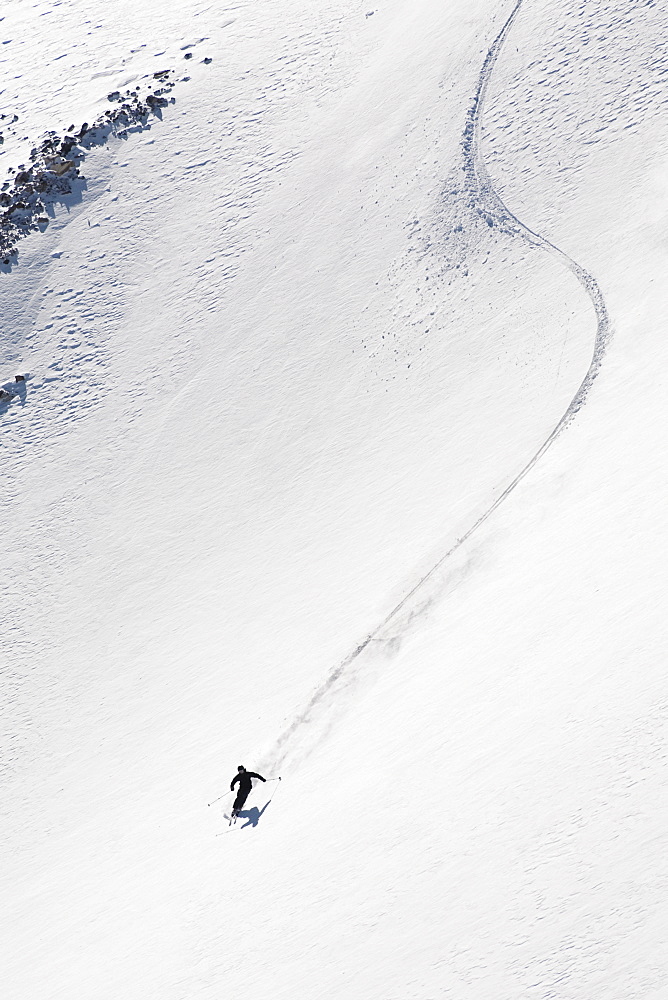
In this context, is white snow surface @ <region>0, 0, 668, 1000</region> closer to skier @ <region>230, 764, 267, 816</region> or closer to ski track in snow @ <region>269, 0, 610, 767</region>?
ski track in snow @ <region>269, 0, 610, 767</region>

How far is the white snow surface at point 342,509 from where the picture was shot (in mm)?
13438

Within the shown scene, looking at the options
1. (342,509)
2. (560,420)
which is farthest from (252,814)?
(560,420)

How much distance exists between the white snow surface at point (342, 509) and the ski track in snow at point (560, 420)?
4.1 inches

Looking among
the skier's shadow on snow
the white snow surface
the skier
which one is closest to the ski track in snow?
the white snow surface

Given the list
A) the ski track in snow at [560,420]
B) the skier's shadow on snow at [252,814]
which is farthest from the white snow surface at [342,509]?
the skier's shadow on snow at [252,814]

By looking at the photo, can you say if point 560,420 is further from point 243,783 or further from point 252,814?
point 252,814

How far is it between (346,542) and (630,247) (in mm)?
12412

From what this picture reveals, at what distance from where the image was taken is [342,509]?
2284 cm

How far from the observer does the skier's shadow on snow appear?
16903mm

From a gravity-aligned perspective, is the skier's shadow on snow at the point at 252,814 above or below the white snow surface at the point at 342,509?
below

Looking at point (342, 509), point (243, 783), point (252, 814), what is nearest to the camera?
point (243, 783)

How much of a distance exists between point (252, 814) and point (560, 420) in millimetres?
12417

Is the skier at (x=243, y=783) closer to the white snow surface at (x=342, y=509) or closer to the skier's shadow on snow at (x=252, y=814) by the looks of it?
the skier's shadow on snow at (x=252, y=814)

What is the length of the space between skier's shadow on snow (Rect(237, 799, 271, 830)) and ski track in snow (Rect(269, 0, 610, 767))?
1.08 metres
